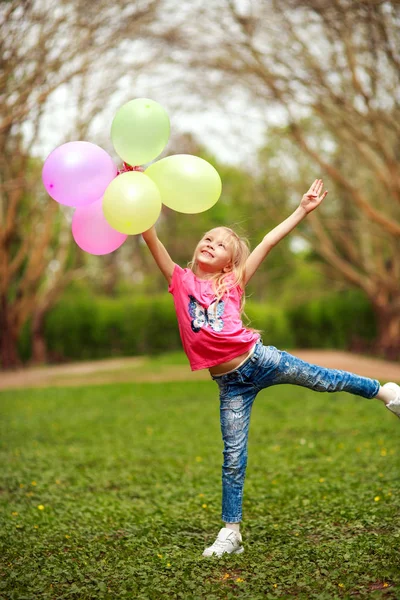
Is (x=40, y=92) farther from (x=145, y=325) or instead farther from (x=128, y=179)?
(x=145, y=325)

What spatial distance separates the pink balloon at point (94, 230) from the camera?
3678 millimetres

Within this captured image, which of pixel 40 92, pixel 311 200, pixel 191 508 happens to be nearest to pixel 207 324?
pixel 311 200

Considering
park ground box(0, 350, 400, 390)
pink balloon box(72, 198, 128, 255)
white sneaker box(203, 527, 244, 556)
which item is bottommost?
park ground box(0, 350, 400, 390)

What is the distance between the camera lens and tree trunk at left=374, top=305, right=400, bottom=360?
17.7m

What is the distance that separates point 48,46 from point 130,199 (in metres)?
7.11

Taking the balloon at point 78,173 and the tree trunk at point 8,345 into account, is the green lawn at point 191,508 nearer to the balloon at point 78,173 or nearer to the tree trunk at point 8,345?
the balloon at point 78,173

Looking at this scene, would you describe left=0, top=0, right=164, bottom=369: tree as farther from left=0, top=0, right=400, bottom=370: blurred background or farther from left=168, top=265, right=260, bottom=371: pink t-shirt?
left=168, top=265, right=260, bottom=371: pink t-shirt

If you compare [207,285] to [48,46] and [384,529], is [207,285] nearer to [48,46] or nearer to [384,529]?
[384,529]

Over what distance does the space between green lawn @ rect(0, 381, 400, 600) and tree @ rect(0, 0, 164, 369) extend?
393cm

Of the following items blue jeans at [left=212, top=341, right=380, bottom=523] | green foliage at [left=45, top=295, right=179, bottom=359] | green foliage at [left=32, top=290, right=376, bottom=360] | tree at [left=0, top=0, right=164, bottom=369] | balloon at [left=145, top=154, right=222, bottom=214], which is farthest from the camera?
green foliage at [left=45, top=295, right=179, bottom=359]

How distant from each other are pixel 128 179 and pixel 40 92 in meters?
7.58

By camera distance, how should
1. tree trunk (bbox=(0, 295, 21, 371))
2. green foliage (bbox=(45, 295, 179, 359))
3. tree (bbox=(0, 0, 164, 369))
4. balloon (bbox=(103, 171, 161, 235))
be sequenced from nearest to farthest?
balloon (bbox=(103, 171, 161, 235)) → tree (bbox=(0, 0, 164, 369)) → tree trunk (bbox=(0, 295, 21, 371)) → green foliage (bbox=(45, 295, 179, 359))

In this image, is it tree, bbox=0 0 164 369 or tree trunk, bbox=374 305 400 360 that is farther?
tree trunk, bbox=374 305 400 360

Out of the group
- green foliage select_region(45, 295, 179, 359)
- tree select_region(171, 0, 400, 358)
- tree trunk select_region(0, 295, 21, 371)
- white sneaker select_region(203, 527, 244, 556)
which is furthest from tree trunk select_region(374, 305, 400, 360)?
white sneaker select_region(203, 527, 244, 556)
